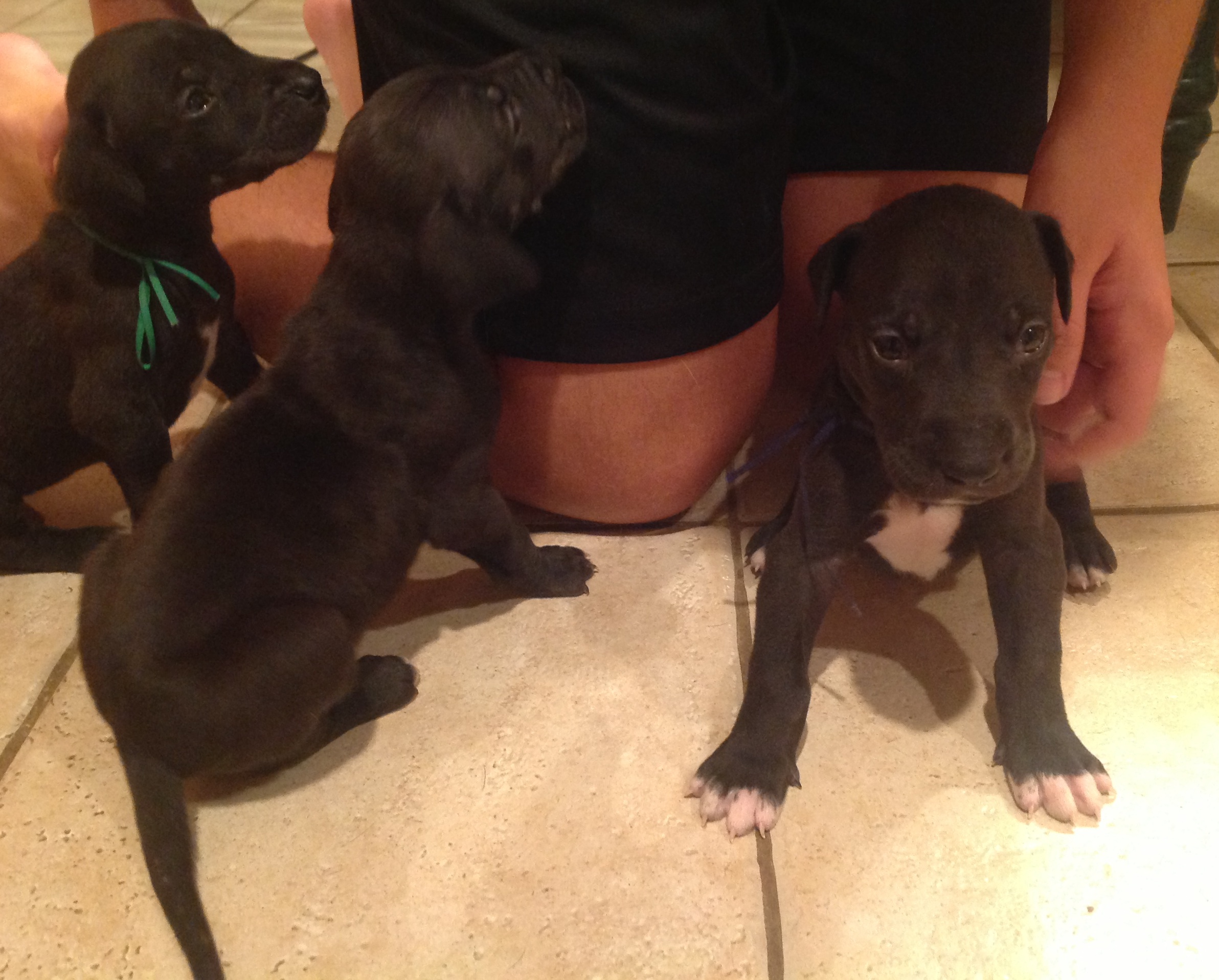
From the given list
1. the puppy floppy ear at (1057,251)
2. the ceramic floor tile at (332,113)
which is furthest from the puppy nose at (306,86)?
the ceramic floor tile at (332,113)

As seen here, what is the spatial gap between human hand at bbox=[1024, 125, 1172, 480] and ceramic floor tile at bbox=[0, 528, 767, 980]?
2.59ft

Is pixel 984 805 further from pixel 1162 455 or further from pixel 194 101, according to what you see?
pixel 194 101

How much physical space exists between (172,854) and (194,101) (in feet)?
4.39

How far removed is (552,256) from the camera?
1681mm

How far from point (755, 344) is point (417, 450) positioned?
0.82 meters

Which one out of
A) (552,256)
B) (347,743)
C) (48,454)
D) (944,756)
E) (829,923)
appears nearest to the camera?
(829,923)

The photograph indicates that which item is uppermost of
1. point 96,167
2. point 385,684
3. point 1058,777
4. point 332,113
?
point 96,167

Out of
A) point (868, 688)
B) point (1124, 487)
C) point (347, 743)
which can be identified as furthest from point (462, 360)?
point (1124, 487)

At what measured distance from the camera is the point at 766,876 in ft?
4.38

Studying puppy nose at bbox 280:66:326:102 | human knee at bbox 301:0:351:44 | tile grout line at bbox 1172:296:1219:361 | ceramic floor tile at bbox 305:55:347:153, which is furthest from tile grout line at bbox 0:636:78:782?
tile grout line at bbox 1172:296:1219:361

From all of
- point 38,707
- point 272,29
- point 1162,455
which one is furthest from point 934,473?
point 272,29

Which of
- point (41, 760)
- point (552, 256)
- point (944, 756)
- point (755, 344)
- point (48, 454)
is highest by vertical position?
point (552, 256)

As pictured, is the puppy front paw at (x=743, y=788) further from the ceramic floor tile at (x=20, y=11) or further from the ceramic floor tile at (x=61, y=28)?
the ceramic floor tile at (x=20, y=11)

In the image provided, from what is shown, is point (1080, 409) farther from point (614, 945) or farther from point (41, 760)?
point (41, 760)
